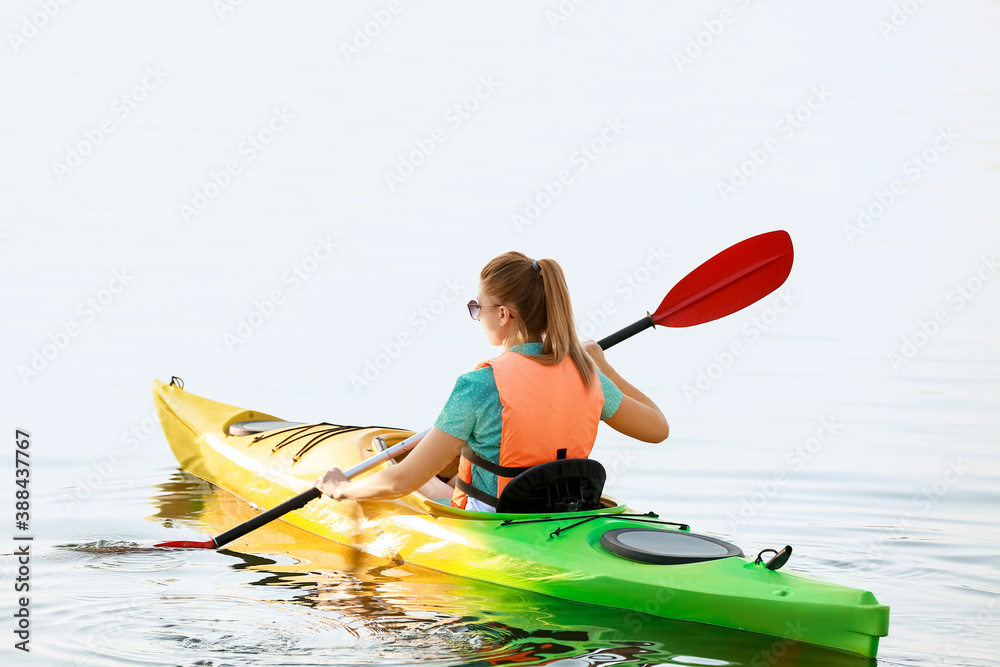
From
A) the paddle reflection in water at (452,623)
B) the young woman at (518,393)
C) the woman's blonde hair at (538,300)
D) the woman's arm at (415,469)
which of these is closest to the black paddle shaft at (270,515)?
the paddle reflection in water at (452,623)

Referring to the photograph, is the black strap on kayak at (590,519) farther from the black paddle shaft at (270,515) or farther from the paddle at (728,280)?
the paddle at (728,280)

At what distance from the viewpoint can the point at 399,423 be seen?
707 cm

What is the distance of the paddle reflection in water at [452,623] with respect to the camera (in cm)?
329

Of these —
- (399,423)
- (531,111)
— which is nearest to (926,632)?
Answer: (399,423)

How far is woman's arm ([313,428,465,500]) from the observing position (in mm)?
3803

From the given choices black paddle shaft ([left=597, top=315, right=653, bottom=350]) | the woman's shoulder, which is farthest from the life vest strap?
black paddle shaft ([left=597, top=315, right=653, bottom=350])

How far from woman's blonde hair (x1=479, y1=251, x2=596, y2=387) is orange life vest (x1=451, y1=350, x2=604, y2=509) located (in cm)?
4

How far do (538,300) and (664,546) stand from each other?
2.79ft

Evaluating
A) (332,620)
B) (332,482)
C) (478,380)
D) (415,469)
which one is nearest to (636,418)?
(478,380)

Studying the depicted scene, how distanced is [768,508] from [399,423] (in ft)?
8.13

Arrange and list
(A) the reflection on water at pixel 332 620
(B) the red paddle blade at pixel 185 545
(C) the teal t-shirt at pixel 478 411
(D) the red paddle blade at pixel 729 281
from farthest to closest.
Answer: (D) the red paddle blade at pixel 729 281, (B) the red paddle blade at pixel 185 545, (C) the teal t-shirt at pixel 478 411, (A) the reflection on water at pixel 332 620

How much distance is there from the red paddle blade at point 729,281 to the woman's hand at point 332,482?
1500 mm

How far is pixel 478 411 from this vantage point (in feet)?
12.3

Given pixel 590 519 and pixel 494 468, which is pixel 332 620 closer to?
pixel 494 468
